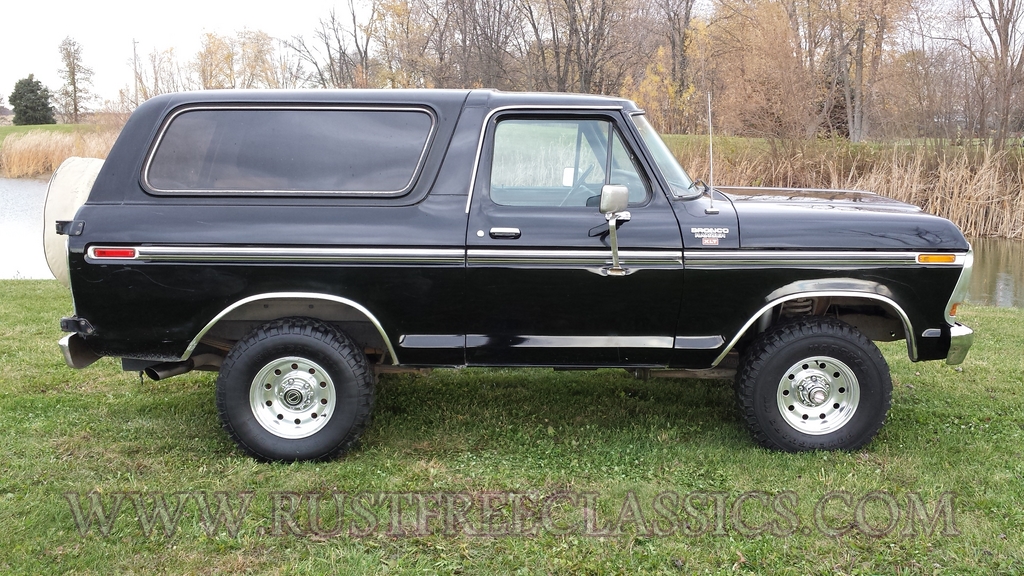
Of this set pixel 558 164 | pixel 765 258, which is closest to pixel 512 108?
pixel 558 164

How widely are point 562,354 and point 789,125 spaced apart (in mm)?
13653

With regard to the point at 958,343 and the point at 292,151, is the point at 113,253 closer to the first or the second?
the point at 292,151

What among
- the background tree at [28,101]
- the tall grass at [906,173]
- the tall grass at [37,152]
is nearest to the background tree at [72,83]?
the background tree at [28,101]

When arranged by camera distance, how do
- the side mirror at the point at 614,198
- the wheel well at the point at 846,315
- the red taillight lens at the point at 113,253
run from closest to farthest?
the side mirror at the point at 614,198, the red taillight lens at the point at 113,253, the wheel well at the point at 846,315

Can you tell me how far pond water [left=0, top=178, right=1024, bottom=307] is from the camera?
11.4 meters

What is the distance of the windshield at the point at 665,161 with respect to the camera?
14.9 ft

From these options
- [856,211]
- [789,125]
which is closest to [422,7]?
[789,125]

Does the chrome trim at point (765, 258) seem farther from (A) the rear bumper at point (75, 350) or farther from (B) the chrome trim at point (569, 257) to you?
(A) the rear bumper at point (75, 350)

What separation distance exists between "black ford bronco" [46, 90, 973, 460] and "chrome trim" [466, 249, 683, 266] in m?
0.01

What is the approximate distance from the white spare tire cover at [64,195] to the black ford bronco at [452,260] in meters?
0.39

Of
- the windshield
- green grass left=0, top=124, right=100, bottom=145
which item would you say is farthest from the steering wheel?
green grass left=0, top=124, right=100, bottom=145

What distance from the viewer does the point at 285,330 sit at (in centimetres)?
444

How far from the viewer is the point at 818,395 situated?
4566 mm

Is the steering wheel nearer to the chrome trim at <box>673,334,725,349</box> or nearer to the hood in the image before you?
the hood
